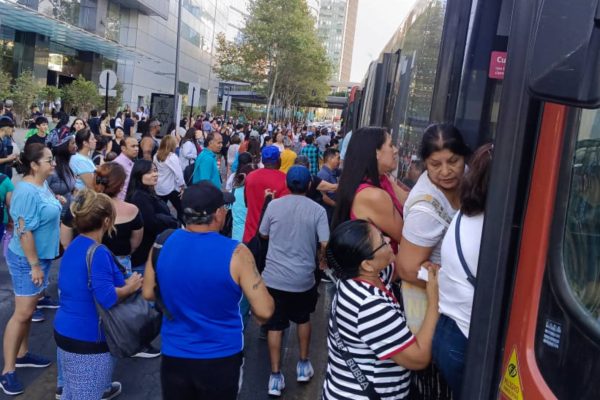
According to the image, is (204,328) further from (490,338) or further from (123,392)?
(123,392)

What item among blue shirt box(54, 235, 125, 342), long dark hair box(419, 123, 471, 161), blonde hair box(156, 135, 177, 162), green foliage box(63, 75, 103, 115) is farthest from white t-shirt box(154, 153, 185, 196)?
green foliage box(63, 75, 103, 115)

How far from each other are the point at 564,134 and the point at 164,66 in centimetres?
5426

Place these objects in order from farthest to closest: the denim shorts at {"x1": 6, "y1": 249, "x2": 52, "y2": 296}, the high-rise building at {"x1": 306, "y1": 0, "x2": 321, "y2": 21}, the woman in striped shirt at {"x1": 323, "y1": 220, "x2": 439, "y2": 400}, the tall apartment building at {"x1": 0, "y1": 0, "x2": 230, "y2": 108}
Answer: the high-rise building at {"x1": 306, "y1": 0, "x2": 321, "y2": 21}
the tall apartment building at {"x1": 0, "y1": 0, "x2": 230, "y2": 108}
the denim shorts at {"x1": 6, "y1": 249, "x2": 52, "y2": 296}
the woman in striped shirt at {"x1": 323, "y1": 220, "x2": 439, "y2": 400}

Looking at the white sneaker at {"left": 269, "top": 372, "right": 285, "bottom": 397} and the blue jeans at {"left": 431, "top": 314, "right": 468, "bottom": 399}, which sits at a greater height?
the blue jeans at {"left": 431, "top": 314, "right": 468, "bottom": 399}

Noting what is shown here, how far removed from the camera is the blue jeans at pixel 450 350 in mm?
2061

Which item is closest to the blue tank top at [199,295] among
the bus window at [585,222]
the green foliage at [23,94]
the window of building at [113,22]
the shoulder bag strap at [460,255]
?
the shoulder bag strap at [460,255]

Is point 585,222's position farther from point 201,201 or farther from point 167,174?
point 167,174

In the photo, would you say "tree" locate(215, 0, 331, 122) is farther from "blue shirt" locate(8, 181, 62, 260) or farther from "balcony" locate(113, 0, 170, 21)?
"blue shirt" locate(8, 181, 62, 260)

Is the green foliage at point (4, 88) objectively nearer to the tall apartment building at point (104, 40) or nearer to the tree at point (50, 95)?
the tall apartment building at point (104, 40)

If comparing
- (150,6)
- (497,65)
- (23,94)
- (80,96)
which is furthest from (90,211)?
(150,6)

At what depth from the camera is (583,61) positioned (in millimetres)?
1206

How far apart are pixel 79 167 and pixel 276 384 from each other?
3529 millimetres

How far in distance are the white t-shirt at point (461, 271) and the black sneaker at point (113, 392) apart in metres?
3.18

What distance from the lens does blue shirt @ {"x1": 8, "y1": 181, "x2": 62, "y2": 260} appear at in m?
4.47
